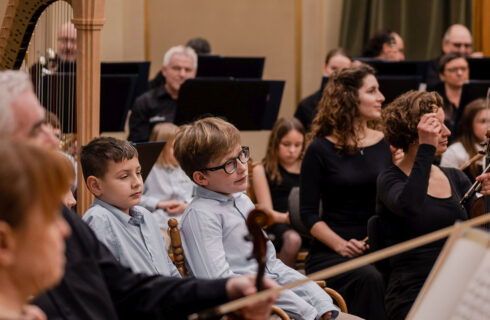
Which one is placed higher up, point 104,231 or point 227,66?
point 227,66

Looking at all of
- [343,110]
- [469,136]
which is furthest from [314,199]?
[469,136]

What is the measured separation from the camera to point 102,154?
7.90ft

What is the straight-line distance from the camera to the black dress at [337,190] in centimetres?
332

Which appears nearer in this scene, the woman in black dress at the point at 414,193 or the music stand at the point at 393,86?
the woman in black dress at the point at 414,193

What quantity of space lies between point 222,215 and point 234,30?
589 centimetres

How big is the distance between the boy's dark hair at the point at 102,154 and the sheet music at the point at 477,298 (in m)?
1.28

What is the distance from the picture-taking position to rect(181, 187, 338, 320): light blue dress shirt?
2.35 m

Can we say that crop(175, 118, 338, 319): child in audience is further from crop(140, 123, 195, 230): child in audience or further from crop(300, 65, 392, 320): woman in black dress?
crop(140, 123, 195, 230): child in audience

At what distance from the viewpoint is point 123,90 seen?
4.68 m

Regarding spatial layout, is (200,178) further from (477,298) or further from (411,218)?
(477,298)

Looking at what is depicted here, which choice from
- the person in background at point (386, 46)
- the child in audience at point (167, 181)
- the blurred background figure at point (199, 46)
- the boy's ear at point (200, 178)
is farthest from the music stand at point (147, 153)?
the person in background at point (386, 46)

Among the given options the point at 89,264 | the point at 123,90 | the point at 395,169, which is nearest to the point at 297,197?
the point at 395,169

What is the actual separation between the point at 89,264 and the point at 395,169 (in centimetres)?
165

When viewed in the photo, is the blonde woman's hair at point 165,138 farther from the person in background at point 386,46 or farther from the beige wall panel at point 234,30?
the beige wall panel at point 234,30
